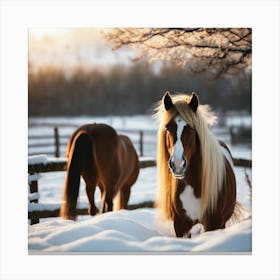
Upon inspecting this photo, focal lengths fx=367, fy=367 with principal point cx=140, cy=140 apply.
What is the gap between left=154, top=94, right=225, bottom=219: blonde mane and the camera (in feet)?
8.41

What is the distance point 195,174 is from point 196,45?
112 cm

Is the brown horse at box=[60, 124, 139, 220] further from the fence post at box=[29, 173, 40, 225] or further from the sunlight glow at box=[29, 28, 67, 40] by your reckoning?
the sunlight glow at box=[29, 28, 67, 40]

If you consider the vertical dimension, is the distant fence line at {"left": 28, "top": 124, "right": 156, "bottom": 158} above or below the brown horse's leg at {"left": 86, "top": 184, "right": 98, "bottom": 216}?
above

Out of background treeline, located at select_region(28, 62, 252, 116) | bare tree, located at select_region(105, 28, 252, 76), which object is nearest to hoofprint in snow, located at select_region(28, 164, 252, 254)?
background treeline, located at select_region(28, 62, 252, 116)

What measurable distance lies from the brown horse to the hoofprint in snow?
105mm

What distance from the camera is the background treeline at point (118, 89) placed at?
9.93 ft

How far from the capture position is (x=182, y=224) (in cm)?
269

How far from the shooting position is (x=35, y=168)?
308cm

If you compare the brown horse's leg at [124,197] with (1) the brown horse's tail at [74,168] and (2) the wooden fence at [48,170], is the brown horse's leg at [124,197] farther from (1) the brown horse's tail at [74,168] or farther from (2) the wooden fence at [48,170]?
(1) the brown horse's tail at [74,168]

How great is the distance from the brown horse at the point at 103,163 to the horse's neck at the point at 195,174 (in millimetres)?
620

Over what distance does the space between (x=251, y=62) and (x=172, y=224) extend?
4.83ft
